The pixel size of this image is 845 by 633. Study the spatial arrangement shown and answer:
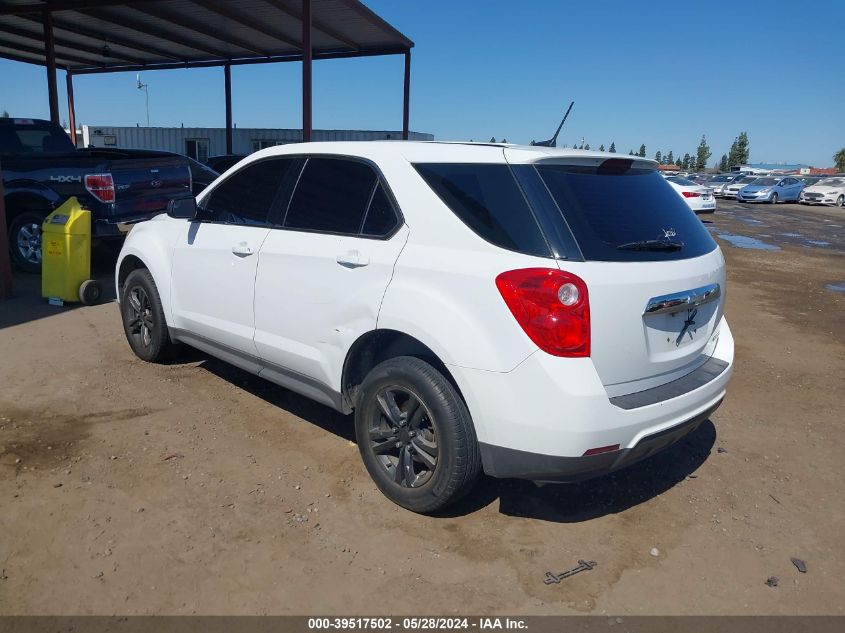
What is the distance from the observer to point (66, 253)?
7152mm

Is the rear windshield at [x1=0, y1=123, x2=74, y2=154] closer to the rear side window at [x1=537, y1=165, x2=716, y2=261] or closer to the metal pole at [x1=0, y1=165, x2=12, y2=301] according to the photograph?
the metal pole at [x1=0, y1=165, x2=12, y2=301]

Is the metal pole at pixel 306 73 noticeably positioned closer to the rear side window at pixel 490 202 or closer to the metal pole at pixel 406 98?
the metal pole at pixel 406 98

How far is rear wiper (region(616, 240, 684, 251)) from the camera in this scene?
3.03 metres

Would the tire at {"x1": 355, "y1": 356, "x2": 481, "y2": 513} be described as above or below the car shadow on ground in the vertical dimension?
above

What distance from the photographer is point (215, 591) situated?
2.74 metres

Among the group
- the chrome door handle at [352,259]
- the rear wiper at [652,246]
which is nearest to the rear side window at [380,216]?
the chrome door handle at [352,259]

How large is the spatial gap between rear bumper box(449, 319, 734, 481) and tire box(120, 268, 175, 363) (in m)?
3.04

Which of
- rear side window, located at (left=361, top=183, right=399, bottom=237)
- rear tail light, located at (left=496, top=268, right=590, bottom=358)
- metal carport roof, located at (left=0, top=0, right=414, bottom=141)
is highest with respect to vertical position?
metal carport roof, located at (left=0, top=0, right=414, bottom=141)

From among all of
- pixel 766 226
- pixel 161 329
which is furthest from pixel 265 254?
pixel 766 226

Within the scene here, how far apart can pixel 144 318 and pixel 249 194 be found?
65.0 inches

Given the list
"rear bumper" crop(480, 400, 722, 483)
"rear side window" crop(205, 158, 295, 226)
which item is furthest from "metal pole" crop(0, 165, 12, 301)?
"rear bumper" crop(480, 400, 722, 483)

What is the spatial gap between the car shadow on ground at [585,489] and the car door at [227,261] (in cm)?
78

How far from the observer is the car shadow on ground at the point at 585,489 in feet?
11.4

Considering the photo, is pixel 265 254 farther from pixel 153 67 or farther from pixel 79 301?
pixel 153 67
